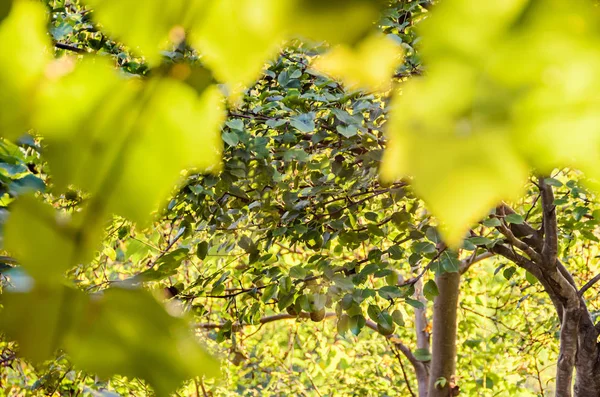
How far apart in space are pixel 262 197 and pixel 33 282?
2210 millimetres

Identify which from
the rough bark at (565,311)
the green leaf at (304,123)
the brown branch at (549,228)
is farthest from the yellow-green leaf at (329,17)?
the rough bark at (565,311)

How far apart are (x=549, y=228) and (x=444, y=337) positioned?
178 cm

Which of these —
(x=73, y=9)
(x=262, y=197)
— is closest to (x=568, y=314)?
(x=262, y=197)

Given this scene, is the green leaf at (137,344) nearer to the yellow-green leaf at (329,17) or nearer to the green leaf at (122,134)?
the green leaf at (122,134)

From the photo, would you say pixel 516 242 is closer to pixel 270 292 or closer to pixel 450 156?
pixel 270 292

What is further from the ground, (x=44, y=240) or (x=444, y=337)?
(x=444, y=337)

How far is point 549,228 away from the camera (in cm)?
279

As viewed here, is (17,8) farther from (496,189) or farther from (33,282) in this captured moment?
(496,189)

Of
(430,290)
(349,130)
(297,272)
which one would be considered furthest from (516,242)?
(349,130)

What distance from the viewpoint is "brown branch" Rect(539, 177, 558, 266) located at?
105 inches

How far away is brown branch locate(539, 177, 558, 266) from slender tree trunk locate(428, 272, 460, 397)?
1406 mm

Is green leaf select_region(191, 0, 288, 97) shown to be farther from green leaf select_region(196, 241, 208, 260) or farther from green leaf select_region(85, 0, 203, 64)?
green leaf select_region(196, 241, 208, 260)

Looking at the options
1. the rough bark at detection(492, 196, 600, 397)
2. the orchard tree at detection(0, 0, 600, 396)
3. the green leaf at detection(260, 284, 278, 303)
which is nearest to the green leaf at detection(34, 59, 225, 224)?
the orchard tree at detection(0, 0, 600, 396)

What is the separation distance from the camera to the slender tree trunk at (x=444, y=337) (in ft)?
14.1
